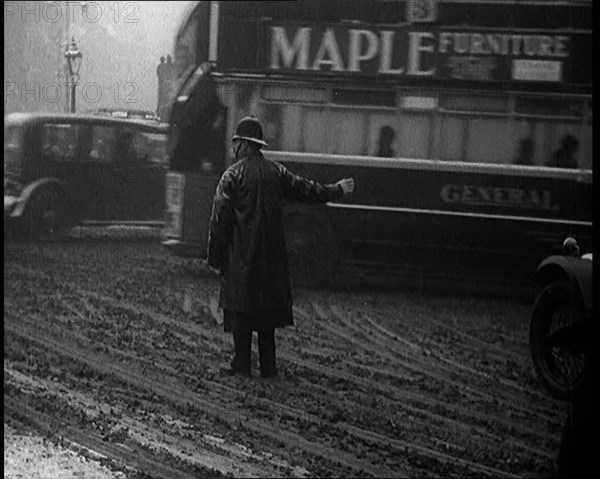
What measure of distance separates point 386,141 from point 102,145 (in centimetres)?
85

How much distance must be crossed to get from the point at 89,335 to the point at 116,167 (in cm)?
52

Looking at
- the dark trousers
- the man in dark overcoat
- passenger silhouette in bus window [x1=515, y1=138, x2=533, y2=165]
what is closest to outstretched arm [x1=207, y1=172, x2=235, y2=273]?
the man in dark overcoat

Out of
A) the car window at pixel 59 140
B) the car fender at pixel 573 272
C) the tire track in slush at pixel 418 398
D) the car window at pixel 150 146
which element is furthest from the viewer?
the car window at pixel 59 140

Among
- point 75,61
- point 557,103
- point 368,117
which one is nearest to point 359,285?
point 368,117

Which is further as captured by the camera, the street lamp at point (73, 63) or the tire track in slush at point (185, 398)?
the street lamp at point (73, 63)

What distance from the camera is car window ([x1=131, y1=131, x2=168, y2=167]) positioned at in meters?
3.22

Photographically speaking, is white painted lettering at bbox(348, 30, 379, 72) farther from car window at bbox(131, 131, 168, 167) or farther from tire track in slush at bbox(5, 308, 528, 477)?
tire track in slush at bbox(5, 308, 528, 477)

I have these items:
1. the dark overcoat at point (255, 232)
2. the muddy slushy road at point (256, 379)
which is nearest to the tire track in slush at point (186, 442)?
the muddy slushy road at point (256, 379)

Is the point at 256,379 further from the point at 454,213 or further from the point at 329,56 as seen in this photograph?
the point at 329,56

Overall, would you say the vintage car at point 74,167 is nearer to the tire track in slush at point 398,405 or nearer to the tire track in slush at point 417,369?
the tire track in slush at point 398,405

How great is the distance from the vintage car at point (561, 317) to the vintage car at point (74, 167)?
120 cm

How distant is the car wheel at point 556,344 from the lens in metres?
3.05

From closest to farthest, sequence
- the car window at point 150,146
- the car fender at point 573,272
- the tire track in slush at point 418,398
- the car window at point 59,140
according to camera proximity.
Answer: the car fender at point 573,272, the tire track in slush at point 418,398, the car window at point 150,146, the car window at point 59,140

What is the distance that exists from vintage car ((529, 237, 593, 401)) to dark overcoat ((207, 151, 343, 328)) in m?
0.64
